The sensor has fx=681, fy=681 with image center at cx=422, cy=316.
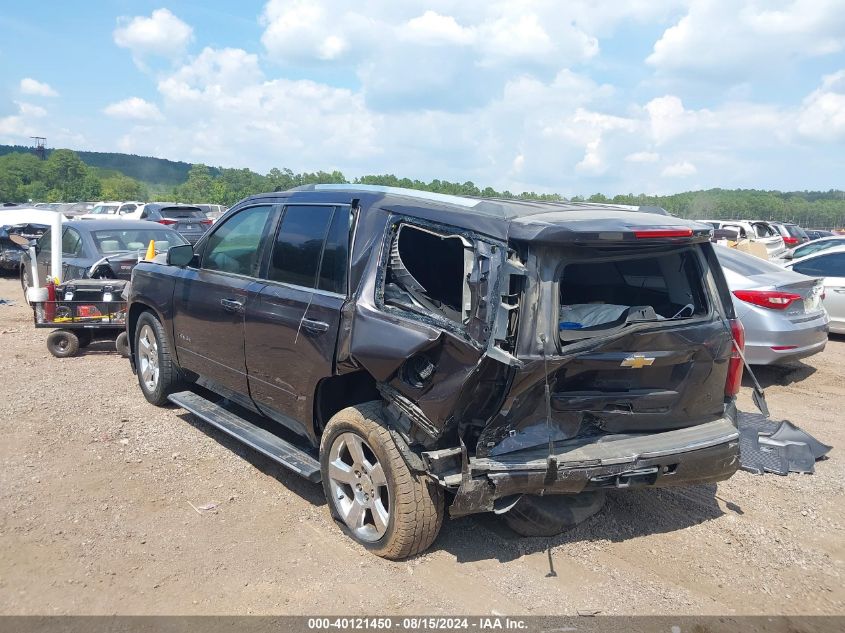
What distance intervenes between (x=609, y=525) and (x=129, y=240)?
27.4 ft

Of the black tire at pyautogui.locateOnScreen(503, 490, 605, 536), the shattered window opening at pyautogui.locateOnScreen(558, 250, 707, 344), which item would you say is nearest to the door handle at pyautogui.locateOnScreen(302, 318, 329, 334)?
the shattered window opening at pyautogui.locateOnScreen(558, 250, 707, 344)

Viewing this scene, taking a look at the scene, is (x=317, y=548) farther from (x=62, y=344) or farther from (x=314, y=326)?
(x=62, y=344)

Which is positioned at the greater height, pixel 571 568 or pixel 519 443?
pixel 519 443

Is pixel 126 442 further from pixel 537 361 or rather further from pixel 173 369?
pixel 537 361

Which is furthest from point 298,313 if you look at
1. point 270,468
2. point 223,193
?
point 223,193

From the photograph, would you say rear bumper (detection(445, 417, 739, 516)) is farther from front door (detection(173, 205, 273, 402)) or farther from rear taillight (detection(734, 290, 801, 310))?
rear taillight (detection(734, 290, 801, 310))

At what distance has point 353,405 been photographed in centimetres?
399

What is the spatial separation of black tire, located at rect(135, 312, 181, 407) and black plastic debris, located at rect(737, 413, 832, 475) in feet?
15.1

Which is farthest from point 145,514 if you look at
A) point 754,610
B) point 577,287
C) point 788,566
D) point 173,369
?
point 788,566

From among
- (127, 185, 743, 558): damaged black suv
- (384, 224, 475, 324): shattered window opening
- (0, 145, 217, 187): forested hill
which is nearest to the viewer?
(127, 185, 743, 558): damaged black suv

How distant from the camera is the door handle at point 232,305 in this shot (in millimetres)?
4742

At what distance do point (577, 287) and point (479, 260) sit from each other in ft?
3.90

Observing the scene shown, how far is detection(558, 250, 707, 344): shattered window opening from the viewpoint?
11.6 ft

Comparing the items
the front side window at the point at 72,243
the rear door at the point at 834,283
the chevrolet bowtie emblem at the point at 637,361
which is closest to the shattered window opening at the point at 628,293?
the chevrolet bowtie emblem at the point at 637,361
